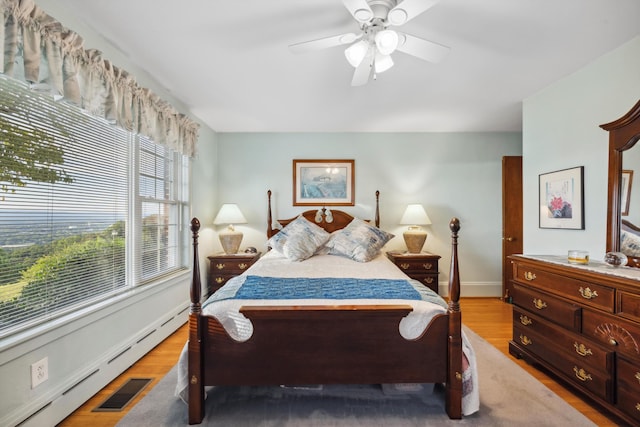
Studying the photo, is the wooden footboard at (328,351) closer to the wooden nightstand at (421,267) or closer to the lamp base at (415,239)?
the wooden nightstand at (421,267)

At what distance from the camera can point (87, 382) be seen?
1.90 m

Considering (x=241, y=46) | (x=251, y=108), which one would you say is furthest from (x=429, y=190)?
(x=241, y=46)

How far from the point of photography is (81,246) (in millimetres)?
1959

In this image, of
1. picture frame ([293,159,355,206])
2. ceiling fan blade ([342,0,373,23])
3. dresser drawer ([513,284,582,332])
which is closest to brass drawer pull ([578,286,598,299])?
dresser drawer ([513,284,582,332])

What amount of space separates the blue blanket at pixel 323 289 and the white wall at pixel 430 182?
1980 mm

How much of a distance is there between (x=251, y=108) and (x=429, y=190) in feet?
8.79

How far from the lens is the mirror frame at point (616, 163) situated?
6.57ft

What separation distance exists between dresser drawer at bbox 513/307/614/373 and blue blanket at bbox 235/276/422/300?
3.41 feet

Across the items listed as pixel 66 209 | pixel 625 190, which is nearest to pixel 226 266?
→ pixel 66 209

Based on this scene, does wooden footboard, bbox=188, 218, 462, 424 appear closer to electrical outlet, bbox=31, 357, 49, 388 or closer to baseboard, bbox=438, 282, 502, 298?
electrical outlet, bbox=31, 357, 49, 388

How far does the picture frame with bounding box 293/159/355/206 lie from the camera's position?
4.18 meters

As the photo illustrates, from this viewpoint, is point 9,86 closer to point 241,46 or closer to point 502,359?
point 241,46

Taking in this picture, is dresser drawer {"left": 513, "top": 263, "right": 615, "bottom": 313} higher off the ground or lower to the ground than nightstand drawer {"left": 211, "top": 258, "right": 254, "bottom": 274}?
higher

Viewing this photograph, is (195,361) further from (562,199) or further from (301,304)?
(562,199)
